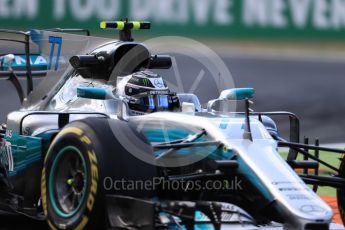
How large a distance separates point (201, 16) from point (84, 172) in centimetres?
688

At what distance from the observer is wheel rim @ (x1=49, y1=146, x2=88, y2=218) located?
5.75 metres

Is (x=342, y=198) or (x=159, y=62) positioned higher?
(x=159, y=62)

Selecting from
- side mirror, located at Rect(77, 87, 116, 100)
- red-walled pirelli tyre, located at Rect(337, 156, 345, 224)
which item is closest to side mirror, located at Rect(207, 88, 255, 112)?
red-walled pirelli tyre, located at Rect(337, 156, 345, 224)

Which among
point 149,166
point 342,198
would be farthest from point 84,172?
point 342,198

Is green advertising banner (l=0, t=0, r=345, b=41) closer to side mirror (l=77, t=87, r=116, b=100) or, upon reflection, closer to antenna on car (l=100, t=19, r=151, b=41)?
antenna on car (l=100, t=19, r=151, b=41)

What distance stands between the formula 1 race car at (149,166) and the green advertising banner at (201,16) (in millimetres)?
4027

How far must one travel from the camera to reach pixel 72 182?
5.79 meters

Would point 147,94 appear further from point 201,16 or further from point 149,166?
point 201,16

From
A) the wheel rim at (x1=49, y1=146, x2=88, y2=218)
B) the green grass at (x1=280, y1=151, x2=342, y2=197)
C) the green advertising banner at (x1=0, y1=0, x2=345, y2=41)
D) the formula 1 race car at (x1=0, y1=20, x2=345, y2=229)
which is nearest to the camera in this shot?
the formula 1 race car at (x1=0, y1=20, x2=345, y2=229)

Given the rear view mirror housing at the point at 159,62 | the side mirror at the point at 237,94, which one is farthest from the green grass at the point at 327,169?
the rear view mirror housing at the point at 159,62

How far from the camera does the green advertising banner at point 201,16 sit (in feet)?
36.3

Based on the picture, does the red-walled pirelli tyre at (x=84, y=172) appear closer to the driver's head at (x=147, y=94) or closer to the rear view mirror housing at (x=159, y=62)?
the driver's head at (x=147, y=94)

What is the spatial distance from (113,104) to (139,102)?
9.4 inches

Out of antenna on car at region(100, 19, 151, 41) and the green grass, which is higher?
antenna on car at region(100, 19, 151, 41)
